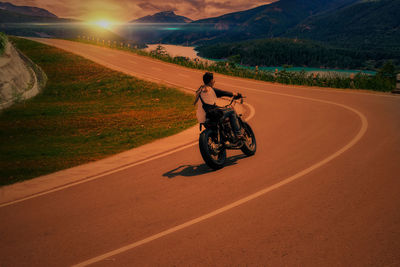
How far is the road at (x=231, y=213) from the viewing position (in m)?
3.70

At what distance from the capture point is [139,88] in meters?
21.4

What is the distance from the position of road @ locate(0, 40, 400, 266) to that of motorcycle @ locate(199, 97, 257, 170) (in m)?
0.30

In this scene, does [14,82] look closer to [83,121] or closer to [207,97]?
[83,121]

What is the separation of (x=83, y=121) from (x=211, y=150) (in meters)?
8.69

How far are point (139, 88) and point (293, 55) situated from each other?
151 metres

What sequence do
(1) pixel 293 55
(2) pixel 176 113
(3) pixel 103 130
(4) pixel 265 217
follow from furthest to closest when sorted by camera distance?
1. (1) pixel 293 55
2. (2) pixel 176 113
3. (3) pixel 103 130
4. (4) pixel 265 217

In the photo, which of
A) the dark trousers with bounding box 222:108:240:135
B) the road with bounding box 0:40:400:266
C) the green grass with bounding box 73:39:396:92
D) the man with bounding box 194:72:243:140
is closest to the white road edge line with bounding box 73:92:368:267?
the road with bounding box 0:40:400:266

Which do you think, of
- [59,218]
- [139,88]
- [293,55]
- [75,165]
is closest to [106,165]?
[75,165]

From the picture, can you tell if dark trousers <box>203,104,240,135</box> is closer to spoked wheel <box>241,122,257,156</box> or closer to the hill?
spoked wheel <box>241,122,257,156</box>

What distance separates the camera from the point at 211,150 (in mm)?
6648

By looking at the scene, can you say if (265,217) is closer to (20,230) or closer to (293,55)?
(20,230)

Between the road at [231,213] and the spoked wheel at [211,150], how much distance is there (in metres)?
0.20

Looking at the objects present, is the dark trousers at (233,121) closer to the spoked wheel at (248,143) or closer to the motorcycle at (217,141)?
the motorcycle at (217,141)

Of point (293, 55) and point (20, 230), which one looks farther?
point (293, 55)
